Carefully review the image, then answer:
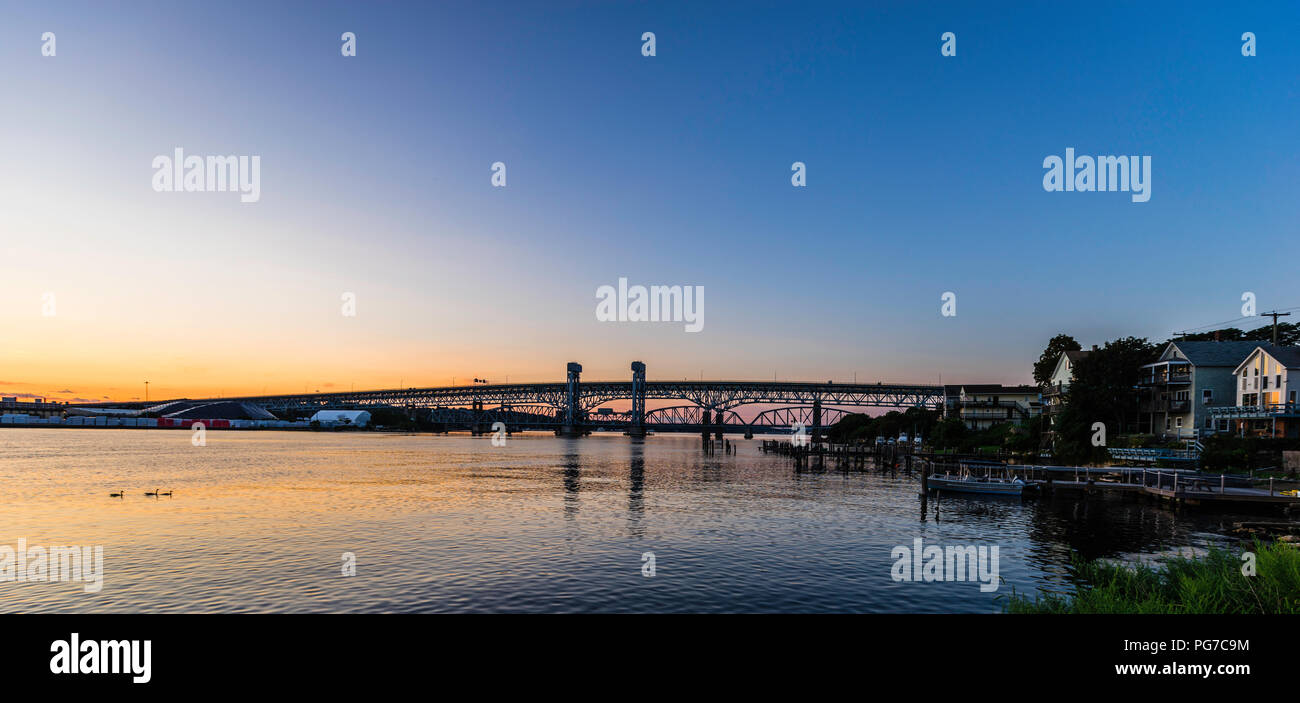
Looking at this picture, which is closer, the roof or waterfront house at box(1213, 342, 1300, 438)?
waterfront house at box(1213, 342, 1300, 438)

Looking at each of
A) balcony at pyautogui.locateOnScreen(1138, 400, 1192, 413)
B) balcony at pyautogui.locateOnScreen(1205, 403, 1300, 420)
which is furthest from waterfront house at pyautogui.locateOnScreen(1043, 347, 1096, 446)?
balcony at pyautogui.locateOnScreen(1205, 403, 1300, 420)

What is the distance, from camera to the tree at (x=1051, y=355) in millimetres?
122100

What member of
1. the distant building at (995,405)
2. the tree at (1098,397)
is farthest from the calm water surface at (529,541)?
the distant building at (995,405)

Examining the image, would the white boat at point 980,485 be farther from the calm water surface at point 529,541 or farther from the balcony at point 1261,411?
the balcony at point 1261,411

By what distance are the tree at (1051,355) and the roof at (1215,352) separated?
47839mm

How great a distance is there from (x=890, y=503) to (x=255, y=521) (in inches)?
1711

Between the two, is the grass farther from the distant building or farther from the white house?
the distant building

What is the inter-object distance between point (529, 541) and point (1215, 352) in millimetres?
76234

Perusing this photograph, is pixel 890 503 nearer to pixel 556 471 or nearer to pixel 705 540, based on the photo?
pixel 705 540

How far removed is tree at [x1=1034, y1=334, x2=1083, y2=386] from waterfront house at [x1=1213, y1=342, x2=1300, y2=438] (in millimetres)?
55269

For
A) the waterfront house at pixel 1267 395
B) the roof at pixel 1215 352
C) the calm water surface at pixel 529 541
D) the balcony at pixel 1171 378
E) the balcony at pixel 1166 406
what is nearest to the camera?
the calm water surface at pixel 529 541

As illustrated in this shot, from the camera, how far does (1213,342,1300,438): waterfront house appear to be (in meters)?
58.4
